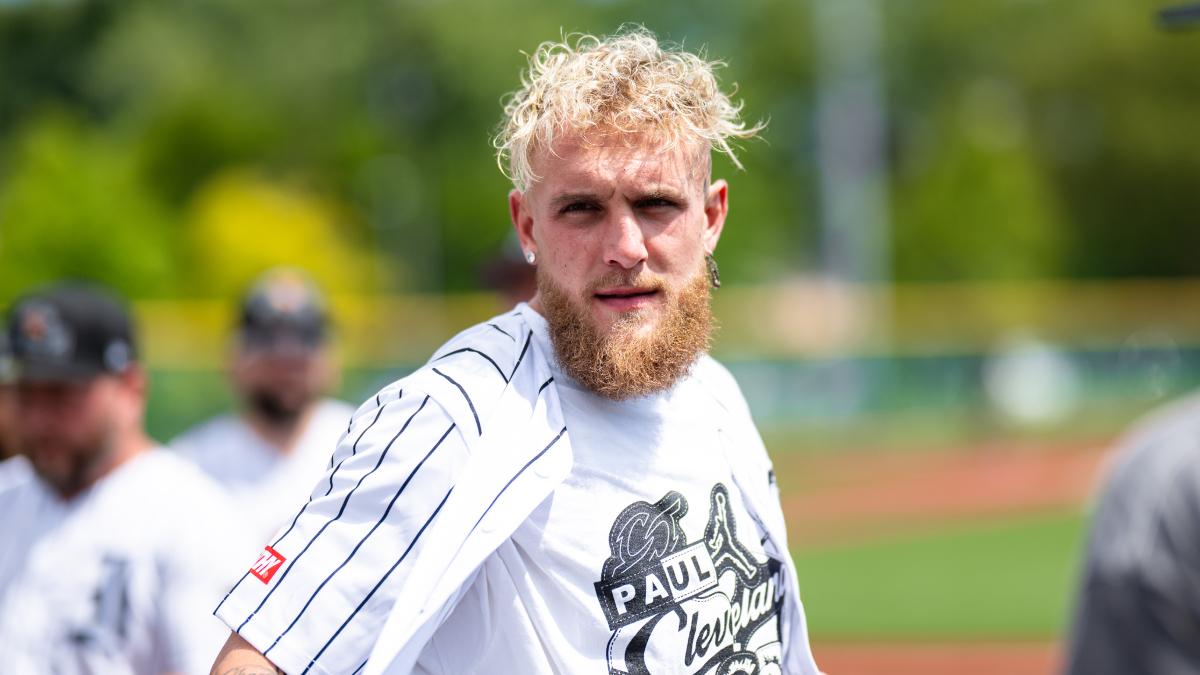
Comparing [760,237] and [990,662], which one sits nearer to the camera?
[990,662]

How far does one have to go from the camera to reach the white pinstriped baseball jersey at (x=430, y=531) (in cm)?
254

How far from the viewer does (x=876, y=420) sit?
27141 millimetres

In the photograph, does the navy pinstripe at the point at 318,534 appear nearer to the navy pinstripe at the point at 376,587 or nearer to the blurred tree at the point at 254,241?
the navy pinstripe at the point at 376,587

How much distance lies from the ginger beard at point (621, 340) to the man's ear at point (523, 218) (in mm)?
99

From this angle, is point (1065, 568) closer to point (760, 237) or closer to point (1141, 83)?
point (760, 237)

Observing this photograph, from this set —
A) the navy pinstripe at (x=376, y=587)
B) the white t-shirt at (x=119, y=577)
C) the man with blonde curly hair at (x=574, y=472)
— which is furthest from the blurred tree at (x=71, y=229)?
the navy pinstripe at (x=376, y=587)

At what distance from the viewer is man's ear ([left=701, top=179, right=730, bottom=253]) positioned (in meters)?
3.12

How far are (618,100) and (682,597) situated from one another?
1007mm

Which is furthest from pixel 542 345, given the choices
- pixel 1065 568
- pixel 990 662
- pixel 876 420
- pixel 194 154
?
pixel 194 154

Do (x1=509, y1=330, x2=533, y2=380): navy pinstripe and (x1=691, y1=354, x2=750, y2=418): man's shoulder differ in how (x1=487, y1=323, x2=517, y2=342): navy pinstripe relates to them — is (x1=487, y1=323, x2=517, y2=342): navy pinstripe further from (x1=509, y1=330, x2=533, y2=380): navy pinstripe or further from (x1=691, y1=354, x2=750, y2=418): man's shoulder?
(x1=691, y1=354, x2=750, y2=418): man's shoulder

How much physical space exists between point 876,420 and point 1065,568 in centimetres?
1202

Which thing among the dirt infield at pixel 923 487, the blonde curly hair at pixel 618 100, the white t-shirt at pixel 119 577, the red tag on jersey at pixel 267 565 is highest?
the blonde curly hair at pixel 618 100

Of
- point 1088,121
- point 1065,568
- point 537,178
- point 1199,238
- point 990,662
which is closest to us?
point 537,178

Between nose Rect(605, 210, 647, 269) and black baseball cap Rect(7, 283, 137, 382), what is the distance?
223 centimetres
